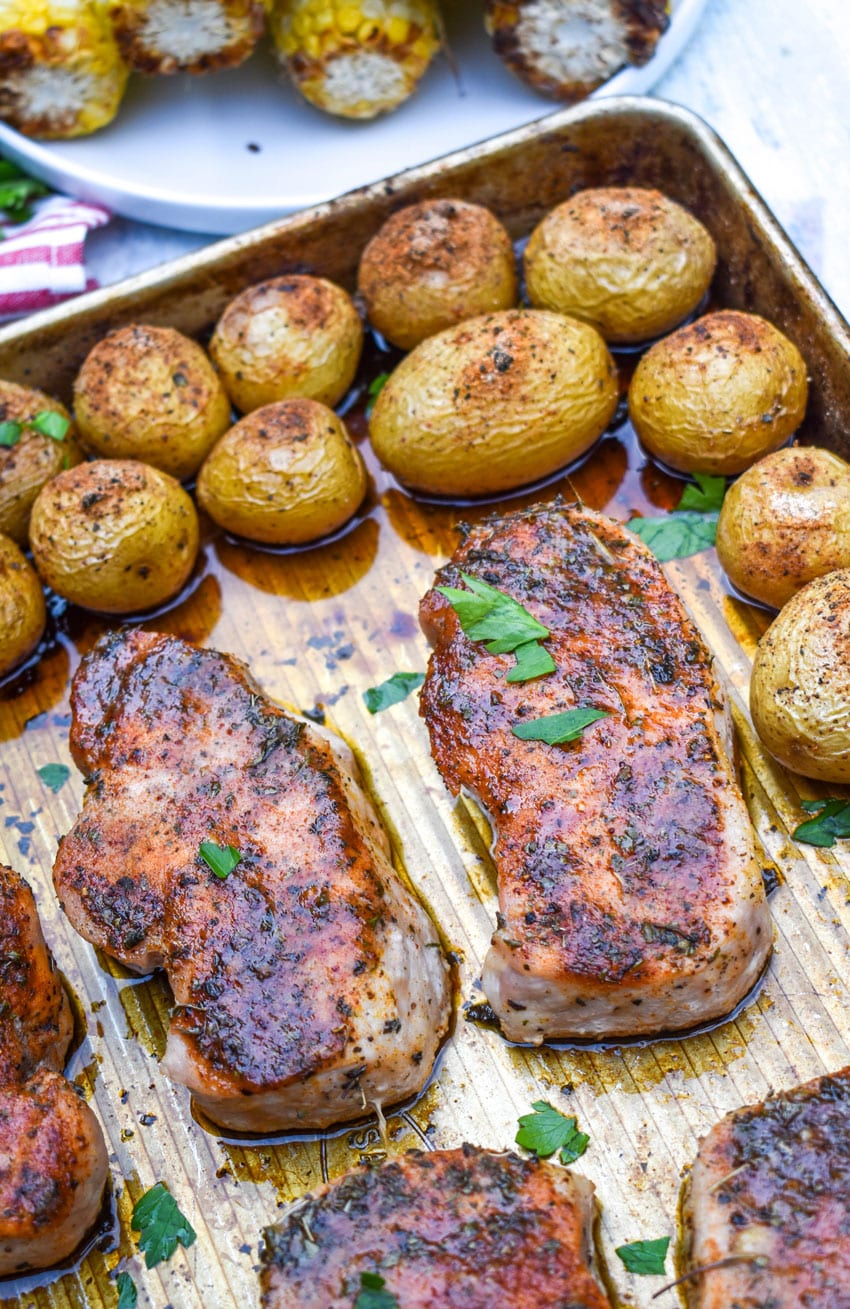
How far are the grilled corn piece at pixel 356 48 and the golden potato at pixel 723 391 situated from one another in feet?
5.11

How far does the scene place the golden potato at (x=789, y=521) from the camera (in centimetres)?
318

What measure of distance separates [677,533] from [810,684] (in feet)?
2.50

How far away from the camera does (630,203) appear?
3.64 m

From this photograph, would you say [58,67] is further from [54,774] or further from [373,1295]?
[373,1295]

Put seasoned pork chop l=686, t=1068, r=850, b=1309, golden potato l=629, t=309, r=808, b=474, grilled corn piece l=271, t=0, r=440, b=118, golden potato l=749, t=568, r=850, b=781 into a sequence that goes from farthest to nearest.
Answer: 1. grilled corn piece l=271, t=0, r=440, b=118
2. golden potato l=629, t=309, r=808, b=474
3. golden potato l=749, t=568, r=850, b=781
4. seasoned pork chop l=686, t=1068, r=850, b=1309

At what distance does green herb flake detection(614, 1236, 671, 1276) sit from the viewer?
8.75 ft

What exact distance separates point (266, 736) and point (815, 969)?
1.42 m

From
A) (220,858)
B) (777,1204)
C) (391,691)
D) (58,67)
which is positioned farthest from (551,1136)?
(58,67)

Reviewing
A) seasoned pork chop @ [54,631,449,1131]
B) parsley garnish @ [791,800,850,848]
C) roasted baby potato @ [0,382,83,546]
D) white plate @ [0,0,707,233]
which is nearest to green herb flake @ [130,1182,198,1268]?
seasoned pork chop @ [54,631,449,1131]

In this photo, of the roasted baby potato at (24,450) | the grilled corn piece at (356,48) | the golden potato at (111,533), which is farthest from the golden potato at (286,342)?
the grilled corn piece at (356,48)

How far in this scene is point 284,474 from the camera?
11.4 ft

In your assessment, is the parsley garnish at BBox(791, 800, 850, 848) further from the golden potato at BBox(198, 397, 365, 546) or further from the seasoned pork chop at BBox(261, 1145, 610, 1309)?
the golden potato at BBox(198, 397, 365, 546)

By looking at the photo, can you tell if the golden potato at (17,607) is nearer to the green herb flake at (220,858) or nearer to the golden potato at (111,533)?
the golden potato at (111,533)

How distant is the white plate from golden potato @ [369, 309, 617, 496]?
110cm
